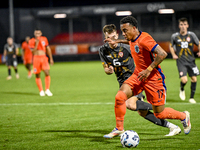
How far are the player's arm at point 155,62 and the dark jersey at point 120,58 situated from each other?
1062mm

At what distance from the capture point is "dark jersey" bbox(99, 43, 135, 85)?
5.46 m

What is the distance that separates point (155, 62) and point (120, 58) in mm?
1143

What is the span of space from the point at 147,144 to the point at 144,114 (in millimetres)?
604

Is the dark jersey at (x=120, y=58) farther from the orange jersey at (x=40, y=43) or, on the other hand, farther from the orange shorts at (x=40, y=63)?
the orange jersey at (x=40, y=43)

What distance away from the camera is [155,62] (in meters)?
4.39

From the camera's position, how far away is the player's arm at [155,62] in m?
4.37

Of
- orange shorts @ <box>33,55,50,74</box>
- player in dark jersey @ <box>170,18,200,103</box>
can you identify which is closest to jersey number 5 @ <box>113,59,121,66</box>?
player in dark jersey @ <box>170,18,200,103</box>

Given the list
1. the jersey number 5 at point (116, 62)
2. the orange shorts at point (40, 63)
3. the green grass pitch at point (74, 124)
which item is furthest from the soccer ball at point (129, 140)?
the orange shorts at point (40, 63)

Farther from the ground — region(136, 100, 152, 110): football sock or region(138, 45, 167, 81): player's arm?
region(138, 45, 167, 81): player's arm

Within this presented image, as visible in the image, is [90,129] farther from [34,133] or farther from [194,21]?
[194,21]

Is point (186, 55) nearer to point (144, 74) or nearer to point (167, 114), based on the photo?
point (167, 114)

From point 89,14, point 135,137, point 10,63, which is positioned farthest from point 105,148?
point 89,14

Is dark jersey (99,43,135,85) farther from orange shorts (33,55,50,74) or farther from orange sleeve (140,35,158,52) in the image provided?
orange shorts (33,55,50,74)

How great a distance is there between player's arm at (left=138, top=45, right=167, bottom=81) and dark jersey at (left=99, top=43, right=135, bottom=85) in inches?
41.8
